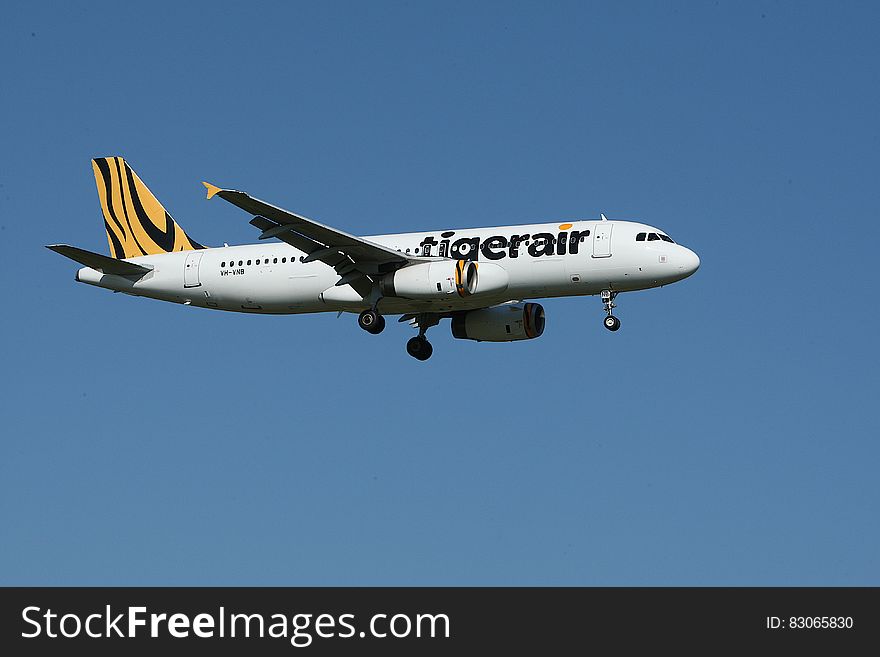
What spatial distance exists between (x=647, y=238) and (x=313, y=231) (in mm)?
12301


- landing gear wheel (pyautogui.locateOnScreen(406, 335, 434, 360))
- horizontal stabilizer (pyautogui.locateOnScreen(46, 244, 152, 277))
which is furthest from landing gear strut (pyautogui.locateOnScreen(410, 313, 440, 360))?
horizontal stabilizer (pyautogui.locateOnScreen(46, 244, 152, 277))

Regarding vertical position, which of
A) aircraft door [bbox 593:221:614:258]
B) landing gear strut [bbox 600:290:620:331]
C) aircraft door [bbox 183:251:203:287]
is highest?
aircraft door [bbox 183:251:203:287]

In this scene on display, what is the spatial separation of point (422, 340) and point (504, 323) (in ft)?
12.0

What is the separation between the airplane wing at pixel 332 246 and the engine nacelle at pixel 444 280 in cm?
74

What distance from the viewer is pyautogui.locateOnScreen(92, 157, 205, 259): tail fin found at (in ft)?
224

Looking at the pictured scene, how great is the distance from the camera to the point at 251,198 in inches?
2194

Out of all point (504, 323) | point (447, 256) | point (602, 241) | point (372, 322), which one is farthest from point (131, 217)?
point (602, 241)

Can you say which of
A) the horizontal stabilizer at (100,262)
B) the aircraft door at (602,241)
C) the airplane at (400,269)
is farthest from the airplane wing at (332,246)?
the horizontal stabilizer at (100,262)

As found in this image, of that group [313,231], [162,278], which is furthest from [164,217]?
[313,231]

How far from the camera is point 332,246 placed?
6050 cm

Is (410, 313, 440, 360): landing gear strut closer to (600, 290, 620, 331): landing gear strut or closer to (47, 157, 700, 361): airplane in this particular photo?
(47, 157, 700, 361): airplane

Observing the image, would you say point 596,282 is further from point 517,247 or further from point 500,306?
point 500,306

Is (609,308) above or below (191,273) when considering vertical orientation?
below

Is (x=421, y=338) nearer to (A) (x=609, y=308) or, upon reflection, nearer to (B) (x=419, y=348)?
(B) (x=419, y=348)
